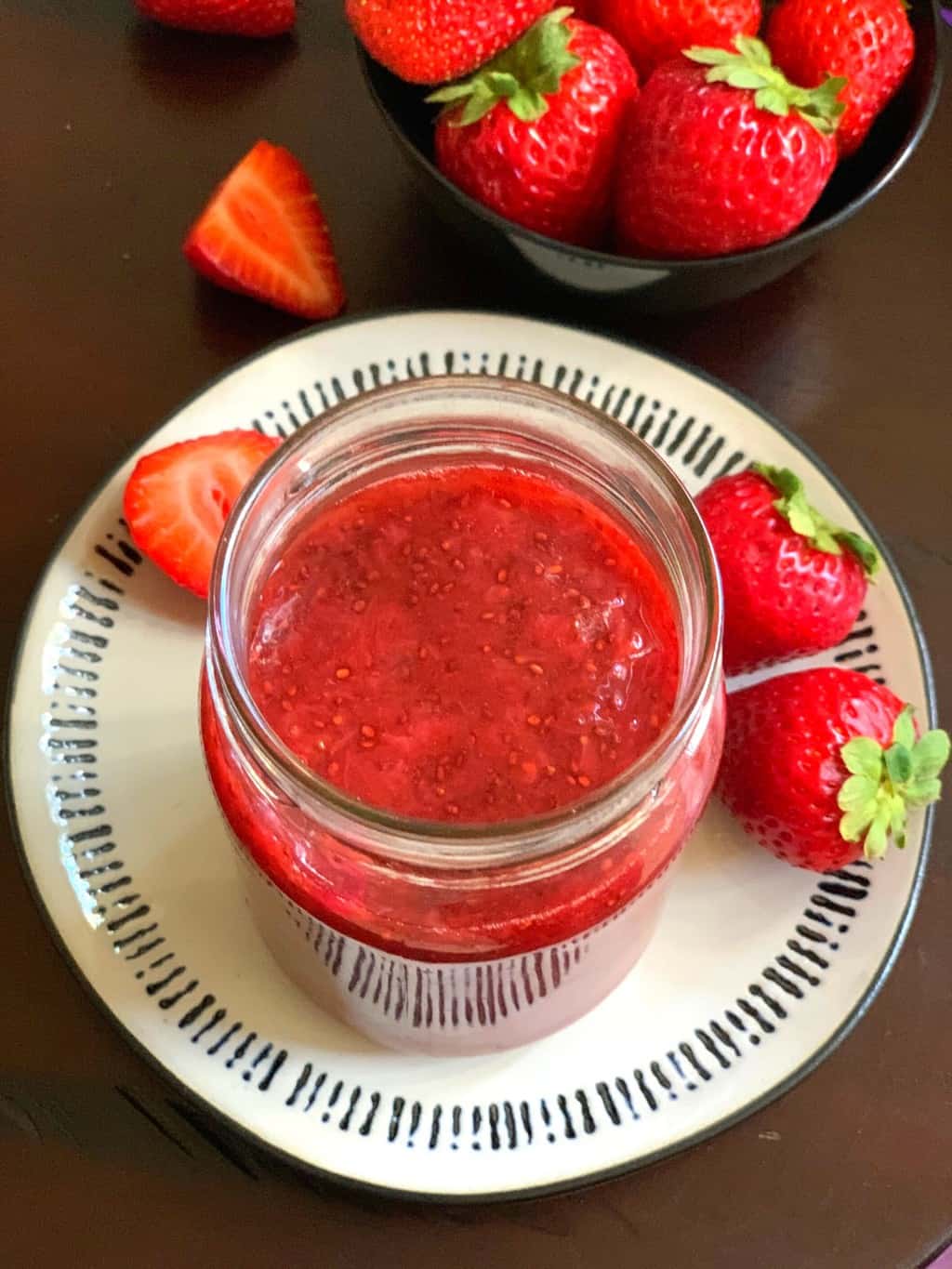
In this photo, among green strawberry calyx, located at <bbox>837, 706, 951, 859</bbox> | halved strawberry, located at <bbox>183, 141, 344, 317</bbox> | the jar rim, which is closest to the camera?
the jar rim

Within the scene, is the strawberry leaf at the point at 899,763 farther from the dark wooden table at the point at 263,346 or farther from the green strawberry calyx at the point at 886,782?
the dark wooden table at the point at 263,346

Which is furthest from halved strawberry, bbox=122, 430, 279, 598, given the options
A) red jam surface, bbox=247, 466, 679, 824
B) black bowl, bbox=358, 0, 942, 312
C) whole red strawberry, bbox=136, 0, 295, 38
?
whole red strawberry, bbox=136, 0, 295, 38

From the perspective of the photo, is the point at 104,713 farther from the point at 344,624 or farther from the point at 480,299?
the point at 480,299

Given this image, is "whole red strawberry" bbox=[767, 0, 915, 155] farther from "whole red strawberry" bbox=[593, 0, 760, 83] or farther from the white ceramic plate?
the white ceramic plate

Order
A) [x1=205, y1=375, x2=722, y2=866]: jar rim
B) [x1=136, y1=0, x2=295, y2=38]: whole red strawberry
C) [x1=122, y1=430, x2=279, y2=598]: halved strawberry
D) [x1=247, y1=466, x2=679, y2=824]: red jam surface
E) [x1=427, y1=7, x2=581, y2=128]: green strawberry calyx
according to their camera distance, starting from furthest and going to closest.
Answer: [x1=136, y1=0, x2=295, y2=38]: whole red strawberry
[x1=427, y1=7, x2=581, y2=128]: green strawberry calyx
[x1=122, y1=430, x2=279, y2=598]: halved strawberry
[x1=247, y1=466, x2=679, y2=824]: red jam surface
[x1=205, y1=375, x2=722, y2=866]: jar rim

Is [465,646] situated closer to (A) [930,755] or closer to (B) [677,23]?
(A) [930,755]

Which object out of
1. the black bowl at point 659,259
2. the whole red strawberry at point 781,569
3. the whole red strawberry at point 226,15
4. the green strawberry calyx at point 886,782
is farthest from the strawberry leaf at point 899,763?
the whole red strawberry at point 226,15

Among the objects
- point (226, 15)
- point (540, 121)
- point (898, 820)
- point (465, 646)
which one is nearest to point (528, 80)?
point (540, 121)
